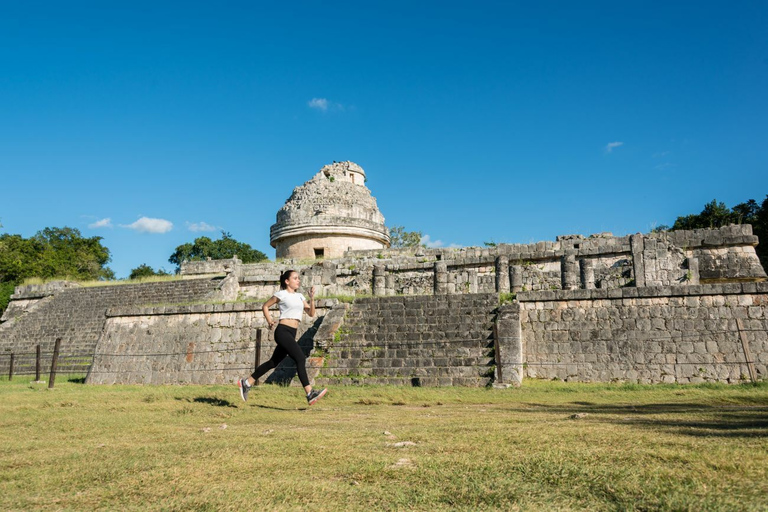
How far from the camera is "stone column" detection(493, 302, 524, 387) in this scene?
1129cm

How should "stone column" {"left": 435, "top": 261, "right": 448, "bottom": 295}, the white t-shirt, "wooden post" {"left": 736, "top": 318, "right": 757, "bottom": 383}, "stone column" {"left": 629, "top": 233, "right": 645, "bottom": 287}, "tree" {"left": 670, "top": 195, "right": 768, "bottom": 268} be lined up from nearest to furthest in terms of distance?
the white t-shirt < "wooden post" {"left": 736, "top": 318, "right": 757, "bottom": 383} < "stone column" {"left": 629, "top": 233, "right": 645, "bottom": 287} < "stone column" {"left": 435, "top": 261, "right": 448, "bottom": 295} < "tree" {"left": 670, "top": 195, "right": 768, "bottom": 268}

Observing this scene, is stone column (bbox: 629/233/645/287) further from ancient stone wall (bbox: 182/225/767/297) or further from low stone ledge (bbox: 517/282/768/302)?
low stone ledge (bbox: 517/282/768/302)

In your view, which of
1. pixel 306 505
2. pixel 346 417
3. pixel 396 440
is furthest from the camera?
pixel 346 417

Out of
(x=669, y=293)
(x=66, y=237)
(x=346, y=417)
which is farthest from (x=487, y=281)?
(x=66, y=237)

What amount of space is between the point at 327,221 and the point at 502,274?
10906 mm

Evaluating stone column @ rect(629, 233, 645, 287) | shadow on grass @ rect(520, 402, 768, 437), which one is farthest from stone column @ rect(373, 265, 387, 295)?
shadow on grass @ rect(520, 402, 768, 437)

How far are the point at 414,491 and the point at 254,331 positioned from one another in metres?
12.3

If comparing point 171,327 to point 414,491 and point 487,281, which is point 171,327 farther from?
point 414,491

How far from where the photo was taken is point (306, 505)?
9.85 ft

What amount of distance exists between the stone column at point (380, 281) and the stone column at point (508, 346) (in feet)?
17.2

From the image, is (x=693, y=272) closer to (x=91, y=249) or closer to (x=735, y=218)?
(x=735, y=218)

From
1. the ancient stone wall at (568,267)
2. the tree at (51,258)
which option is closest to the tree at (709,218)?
the ancient stone wall at (568,267)

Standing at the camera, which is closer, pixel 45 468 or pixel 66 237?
pixel 45 468

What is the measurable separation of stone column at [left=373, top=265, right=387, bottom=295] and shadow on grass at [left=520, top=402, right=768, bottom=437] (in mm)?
9195
